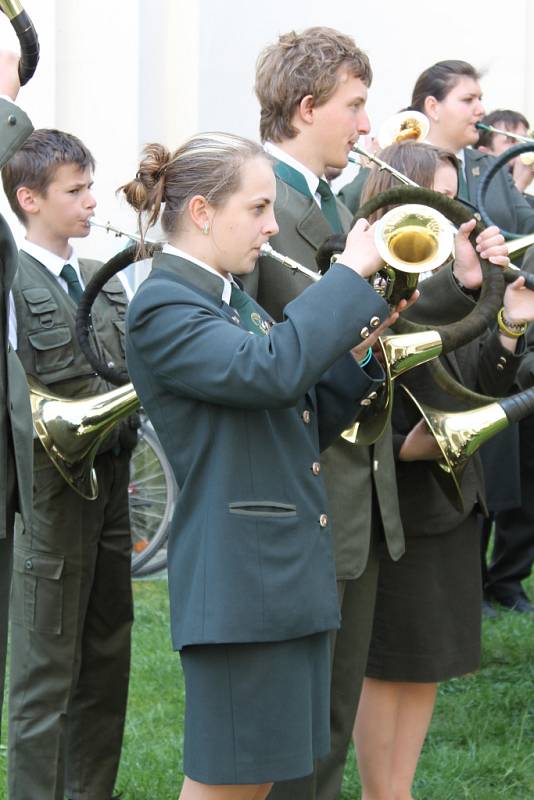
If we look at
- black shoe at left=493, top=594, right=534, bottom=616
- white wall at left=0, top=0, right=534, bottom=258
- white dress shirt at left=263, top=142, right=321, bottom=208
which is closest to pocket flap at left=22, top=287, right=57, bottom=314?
white dress shirt at left=263, top=142, right=321, bottom=208

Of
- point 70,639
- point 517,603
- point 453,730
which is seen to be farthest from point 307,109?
point 517,603

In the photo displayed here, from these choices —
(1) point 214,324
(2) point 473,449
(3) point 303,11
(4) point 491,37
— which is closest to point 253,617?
Result: (1) point 214,324

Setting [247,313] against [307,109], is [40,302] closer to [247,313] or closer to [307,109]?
[307,109]

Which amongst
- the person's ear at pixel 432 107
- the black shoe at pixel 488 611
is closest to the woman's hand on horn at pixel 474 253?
the person's ear at pixel 432 107

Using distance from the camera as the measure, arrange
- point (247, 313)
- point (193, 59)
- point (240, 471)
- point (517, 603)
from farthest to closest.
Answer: point (193, 59)
point (517, 603)
point (247, 313)
point (240, 471)

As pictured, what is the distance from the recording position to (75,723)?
3.96 meters

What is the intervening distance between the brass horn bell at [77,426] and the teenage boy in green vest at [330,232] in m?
0.58

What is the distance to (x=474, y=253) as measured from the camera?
3344mm

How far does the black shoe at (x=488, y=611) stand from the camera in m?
6.02

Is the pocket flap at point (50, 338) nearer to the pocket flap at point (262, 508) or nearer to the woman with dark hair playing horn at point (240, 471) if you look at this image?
the woman with dark hair playing horn at point (240, 471)

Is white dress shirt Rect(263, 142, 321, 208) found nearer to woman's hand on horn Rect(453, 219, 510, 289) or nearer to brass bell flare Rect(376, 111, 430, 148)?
woman's hand on horn Rect(453, 219, 510, 289)

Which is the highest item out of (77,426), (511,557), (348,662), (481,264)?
(481,264)

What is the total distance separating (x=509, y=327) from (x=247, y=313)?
0.99 m

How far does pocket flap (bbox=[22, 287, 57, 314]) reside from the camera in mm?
3768
